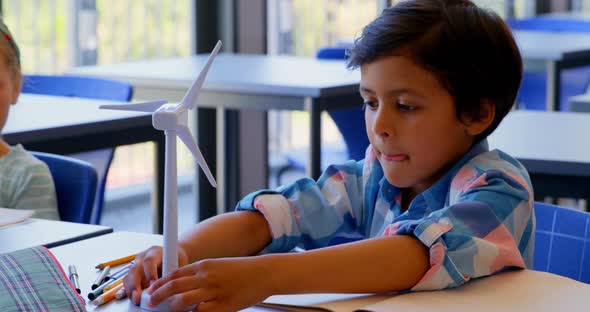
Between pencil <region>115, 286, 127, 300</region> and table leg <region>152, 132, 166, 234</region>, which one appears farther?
table leg <region>152, 132, 166, 234</region>

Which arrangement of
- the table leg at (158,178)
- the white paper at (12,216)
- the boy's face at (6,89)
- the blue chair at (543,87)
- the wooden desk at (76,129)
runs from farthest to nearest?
the blue chair at (543,87), the table leg at (158,178), the wooden desk at (76,129), the boy's face at (6,89), the white paper at (12,216)

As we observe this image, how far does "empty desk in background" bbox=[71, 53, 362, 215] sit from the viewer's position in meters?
3.14

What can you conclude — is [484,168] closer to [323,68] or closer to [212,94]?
[212,94]

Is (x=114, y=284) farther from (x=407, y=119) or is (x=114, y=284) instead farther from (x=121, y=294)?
→ (x=407, y=119)

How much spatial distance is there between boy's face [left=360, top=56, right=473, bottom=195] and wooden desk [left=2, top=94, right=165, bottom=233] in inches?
49.6

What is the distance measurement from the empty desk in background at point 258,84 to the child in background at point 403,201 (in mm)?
1432

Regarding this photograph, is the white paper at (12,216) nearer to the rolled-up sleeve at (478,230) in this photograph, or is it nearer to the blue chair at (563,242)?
the rolled-up sleeve at (478,230)

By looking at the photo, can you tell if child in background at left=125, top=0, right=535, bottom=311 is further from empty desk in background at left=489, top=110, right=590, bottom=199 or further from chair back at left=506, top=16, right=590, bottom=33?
chair back at left=506, top=16, right=590, bottom=33

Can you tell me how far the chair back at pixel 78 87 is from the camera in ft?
9.82

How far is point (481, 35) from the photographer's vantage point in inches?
52.0

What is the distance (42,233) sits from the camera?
1454 mm

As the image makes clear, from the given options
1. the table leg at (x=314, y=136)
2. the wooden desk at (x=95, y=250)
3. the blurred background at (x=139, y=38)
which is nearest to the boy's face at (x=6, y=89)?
the wooden desk at (x=95, y=250)

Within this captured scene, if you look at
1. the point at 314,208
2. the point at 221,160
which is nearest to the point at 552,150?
the point at 314,208

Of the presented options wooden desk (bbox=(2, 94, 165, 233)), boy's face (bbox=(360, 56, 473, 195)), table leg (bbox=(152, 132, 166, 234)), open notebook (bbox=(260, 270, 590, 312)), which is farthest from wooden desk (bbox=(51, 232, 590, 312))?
table leg (bbox=(152, 132, 166, 234))
